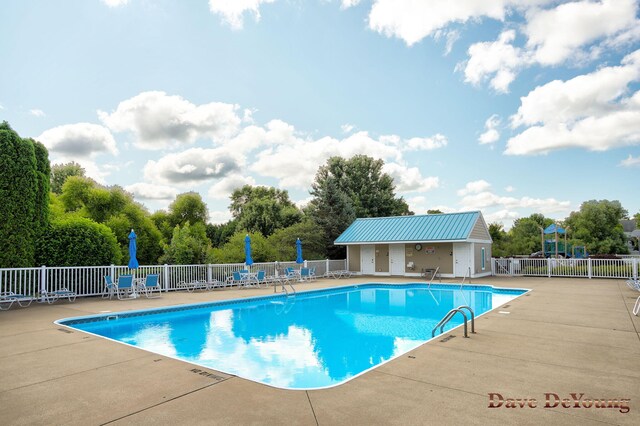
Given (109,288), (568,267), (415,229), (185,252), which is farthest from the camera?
(415,229)

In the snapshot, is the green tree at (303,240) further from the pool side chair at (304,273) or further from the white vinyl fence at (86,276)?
the white vinyl fence at (86,276)

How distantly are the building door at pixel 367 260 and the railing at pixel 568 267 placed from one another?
22.5 feet

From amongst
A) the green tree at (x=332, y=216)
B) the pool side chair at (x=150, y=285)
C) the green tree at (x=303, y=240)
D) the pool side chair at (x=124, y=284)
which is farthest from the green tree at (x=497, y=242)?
the pool side chair at (x=124, y=284)

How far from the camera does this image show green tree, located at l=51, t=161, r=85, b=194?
4356 cm

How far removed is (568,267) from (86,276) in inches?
862

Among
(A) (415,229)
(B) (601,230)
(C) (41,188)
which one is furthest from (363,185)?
(C) (41,188)

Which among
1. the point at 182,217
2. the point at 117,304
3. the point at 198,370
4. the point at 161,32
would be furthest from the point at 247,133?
the point at 198,370

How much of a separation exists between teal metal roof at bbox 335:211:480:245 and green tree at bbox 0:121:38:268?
52.2 feet

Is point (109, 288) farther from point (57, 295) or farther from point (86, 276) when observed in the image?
point (57, 295)

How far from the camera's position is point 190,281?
16.4 meters

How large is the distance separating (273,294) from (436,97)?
11.6m

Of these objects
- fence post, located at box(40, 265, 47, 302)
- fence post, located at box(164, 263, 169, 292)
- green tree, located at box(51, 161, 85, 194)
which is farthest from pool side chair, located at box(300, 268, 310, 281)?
green tree, located at box(51, 161, 85, 194)

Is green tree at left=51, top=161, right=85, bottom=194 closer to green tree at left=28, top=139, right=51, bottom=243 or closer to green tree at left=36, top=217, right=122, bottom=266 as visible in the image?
green tree at left=28, top=139, right=51, bottom=243

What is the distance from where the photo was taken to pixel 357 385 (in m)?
4.33
